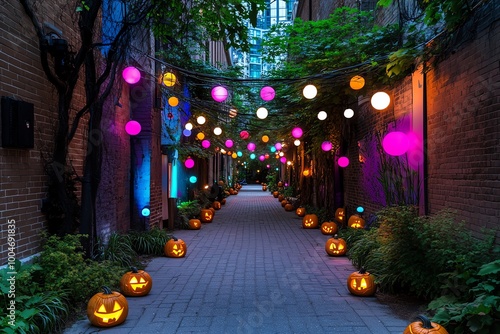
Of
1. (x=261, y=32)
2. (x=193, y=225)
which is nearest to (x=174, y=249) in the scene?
(x=193, y=225)

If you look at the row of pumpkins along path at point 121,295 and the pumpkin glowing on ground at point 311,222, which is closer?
the row of pumpkins along path at point 121,295

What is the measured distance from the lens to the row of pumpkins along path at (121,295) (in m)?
4.38

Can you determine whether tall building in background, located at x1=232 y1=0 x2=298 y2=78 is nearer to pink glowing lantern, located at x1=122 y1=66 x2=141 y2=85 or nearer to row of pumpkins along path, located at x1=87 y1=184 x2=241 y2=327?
pink glowing lantern, located at x1=122 y1=66 x2=141 y2=85

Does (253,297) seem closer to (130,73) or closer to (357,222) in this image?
(130,73)

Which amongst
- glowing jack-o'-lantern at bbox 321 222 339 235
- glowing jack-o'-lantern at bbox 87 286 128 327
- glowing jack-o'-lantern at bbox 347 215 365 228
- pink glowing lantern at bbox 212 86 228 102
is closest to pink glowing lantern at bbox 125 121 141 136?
pink glowing lantern at bbox 212 86 228 102

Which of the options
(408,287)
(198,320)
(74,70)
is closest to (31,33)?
(74,70)

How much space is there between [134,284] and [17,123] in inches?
98.5

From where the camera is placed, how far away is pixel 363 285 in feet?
17.9

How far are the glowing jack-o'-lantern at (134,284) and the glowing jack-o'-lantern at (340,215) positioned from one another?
24.1 ft

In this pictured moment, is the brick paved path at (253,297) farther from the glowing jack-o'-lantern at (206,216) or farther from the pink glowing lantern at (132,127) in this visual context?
the glowing jack-o'-lantern at (206,216)

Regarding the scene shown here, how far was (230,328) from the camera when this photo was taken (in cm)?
434

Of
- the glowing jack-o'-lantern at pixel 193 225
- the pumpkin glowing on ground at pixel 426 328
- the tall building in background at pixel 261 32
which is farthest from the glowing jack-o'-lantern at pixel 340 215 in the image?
the pumpkin glowing on ground at pixel 426 328

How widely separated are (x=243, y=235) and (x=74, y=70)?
7.20 m

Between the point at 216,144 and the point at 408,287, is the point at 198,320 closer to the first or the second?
the point at 408,287
